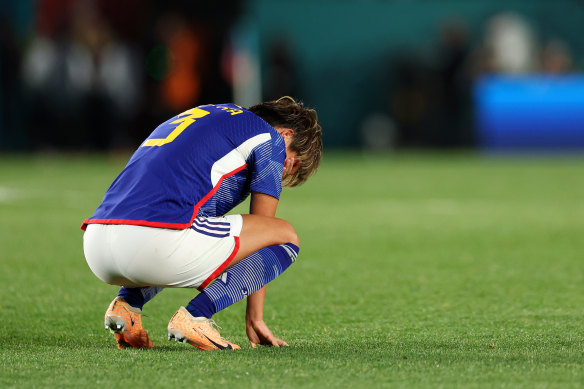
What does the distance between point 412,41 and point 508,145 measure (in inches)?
129

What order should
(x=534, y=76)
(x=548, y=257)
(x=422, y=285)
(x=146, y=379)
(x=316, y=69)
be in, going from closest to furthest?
(x=146, y=379)
(x=422, y=285)
(x=548, y=257)
(x=534, y=76)
(x=316, y=69)

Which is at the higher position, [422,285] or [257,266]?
[257,266]

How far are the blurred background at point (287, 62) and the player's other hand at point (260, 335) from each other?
46.8ft

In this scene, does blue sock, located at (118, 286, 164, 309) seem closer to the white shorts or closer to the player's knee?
the white shorts

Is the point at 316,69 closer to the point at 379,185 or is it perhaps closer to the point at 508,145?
the point at 508,145

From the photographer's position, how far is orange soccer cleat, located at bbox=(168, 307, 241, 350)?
3.81m

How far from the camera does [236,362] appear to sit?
3.63 meters

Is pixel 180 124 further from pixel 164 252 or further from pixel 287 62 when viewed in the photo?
pixel 287 62

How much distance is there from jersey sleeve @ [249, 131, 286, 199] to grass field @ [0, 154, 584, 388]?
627 mm

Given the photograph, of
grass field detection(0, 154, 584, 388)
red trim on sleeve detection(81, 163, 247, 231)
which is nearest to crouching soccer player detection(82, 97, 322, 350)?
red trim on sleeve detection(81, 163, 247, 231)

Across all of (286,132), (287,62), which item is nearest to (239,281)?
(286,132)

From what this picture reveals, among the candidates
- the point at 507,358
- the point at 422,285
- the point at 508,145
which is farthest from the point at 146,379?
the point at 508,145

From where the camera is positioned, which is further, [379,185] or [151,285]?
[379,185]

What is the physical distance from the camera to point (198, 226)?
153 inches
